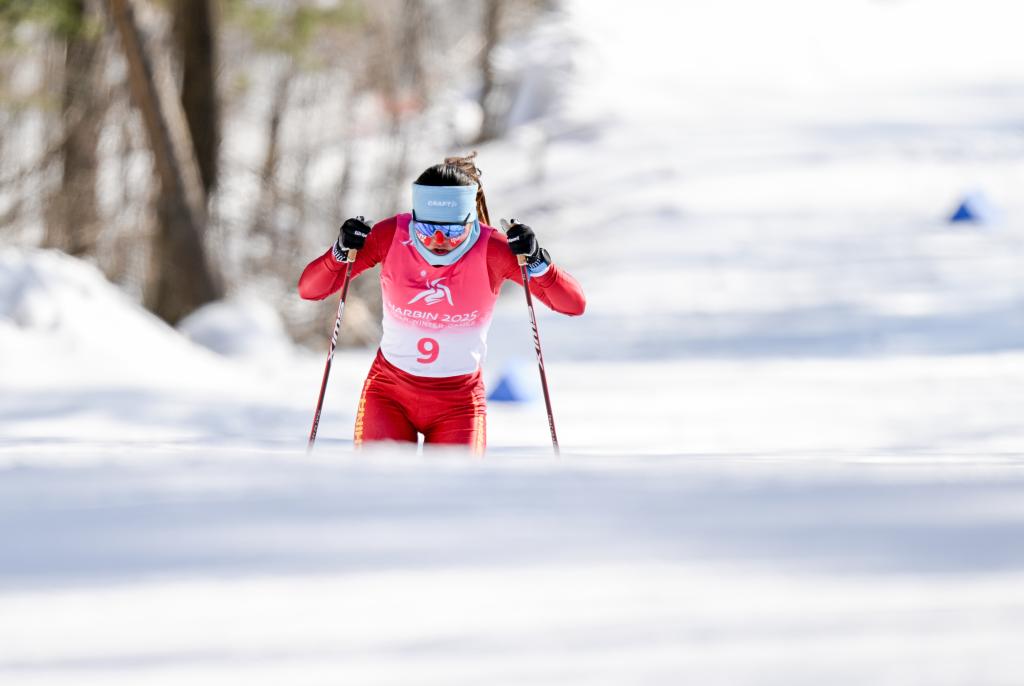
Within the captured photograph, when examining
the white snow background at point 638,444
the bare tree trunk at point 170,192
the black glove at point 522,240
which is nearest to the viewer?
the white snow background at point 638,444

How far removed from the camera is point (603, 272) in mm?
15070

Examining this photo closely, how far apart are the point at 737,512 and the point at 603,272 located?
12457 mm

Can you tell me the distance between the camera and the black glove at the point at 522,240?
4820 mm

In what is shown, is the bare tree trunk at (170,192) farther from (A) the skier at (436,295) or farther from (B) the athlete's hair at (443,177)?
(B) the athlete's hair at (443,177)

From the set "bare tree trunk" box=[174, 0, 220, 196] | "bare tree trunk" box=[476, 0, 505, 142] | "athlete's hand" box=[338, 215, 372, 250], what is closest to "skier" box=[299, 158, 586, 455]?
"athlete's hand" box=[338, 215, 372, 250]

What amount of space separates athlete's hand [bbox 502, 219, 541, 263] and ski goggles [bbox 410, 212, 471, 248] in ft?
0.55

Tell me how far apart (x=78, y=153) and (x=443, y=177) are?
10936 millimetres

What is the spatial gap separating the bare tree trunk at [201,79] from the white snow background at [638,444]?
7.59ft

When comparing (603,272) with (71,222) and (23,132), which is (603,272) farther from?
(23,132)

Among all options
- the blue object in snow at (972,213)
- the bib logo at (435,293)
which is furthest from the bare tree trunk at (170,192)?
the blue object in snow at (972,213)

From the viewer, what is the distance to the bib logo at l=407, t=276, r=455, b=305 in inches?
194

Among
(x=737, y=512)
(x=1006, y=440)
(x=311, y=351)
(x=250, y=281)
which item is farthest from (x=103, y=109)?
(x=737, y=512)

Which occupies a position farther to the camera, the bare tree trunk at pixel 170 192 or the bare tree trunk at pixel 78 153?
the bare tree trunk at pixel 78 153

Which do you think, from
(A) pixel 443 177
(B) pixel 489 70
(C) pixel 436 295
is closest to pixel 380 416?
(C) pixel 436 295
